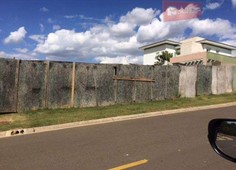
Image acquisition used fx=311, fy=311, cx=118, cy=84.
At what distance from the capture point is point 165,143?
785cm

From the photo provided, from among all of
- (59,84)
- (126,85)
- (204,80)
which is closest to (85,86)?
(59,84)

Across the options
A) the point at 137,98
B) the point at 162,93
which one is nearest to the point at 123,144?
the point at 137,98

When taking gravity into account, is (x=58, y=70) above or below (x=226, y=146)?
above

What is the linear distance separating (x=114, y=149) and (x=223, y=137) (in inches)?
→ 202

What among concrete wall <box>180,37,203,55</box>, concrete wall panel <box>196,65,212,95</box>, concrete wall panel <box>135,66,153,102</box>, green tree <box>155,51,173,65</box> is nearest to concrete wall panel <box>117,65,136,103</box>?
concrete wall panel <box>135,66,153,102</box>

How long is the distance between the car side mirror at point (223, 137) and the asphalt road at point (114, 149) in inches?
141

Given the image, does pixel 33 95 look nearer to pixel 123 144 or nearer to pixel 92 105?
pixel 92 105

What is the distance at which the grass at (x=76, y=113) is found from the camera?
36.8 ft

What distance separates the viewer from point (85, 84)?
49.3 feet

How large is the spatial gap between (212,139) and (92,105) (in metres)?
13.0

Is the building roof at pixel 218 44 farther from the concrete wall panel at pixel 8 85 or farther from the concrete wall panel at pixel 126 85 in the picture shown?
the concrete wall panel at pixel 8 85

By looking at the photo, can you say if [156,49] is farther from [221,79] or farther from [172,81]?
[172,81]

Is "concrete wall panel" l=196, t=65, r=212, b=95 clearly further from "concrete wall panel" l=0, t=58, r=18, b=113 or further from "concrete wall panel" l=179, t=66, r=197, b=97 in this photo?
"concrete wall panel" l=0, t=58, r=18, b=113

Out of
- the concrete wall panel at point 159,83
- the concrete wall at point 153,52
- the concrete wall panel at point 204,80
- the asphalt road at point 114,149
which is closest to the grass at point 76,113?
the concrete wall panel at point 159,83
